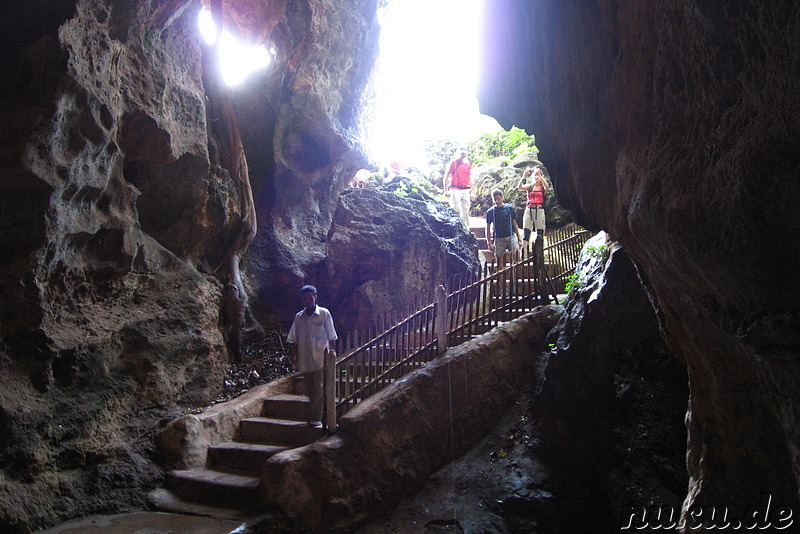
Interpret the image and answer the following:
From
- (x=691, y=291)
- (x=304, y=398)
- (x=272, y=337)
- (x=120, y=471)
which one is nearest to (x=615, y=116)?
(x=691, y=291)

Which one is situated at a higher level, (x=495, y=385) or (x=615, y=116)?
(x=615, y=116)

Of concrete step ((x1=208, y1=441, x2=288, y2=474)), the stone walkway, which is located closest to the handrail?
concrete step ((x1=208, y1=441, x2=288, y2=474))

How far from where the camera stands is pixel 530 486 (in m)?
6.07

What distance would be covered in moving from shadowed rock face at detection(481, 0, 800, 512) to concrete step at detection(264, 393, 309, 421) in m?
4.85

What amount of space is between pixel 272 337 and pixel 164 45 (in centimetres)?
554

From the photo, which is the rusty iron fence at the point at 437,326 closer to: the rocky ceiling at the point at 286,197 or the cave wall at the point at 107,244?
the rocky ceiling at the point at 286,197

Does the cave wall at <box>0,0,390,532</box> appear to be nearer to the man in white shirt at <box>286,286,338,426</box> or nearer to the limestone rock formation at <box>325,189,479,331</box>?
the limestone rock formation at <box>325,189,479,331</box>

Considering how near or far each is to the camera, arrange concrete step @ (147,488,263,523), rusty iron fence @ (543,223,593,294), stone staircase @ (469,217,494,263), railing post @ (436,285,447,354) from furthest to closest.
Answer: stone staircase @ (469,217,494,263)
rusty iron fence @ (543,223,593,294)
railing post @ (436,285,447,354)
concrete step @ (147,488,263,523)

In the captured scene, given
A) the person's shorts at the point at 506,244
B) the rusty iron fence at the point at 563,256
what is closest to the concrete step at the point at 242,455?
the rusty iron fence at the point at 563,256

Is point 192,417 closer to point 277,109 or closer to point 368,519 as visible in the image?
point 368,519

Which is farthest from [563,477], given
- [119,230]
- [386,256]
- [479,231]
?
[479,231]

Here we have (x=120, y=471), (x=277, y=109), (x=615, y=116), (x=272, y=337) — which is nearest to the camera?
(x=615, y=116)

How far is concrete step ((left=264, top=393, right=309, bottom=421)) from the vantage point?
7059 mm

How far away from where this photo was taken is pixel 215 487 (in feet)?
19.2
